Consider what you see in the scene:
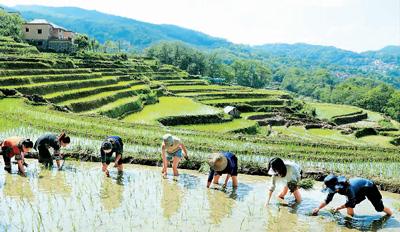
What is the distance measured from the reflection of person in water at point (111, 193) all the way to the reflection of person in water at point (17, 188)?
1.52 meters

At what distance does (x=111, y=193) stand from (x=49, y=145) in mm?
2627

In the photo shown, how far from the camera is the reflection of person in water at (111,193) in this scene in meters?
8.49

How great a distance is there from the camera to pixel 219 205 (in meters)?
8.86

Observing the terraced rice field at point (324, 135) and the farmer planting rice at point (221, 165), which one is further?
the terraced rice field at point (324, 135)

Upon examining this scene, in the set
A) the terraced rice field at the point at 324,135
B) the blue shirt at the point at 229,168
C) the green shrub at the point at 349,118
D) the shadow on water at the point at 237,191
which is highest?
the blue shirt at the point at 229,168

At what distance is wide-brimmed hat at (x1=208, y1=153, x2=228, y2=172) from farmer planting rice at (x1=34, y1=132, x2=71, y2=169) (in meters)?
3.77

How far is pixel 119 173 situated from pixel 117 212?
3079 mm

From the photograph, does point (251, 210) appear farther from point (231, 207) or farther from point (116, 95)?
point (116, 95)

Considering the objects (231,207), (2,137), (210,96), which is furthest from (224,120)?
(231,207)

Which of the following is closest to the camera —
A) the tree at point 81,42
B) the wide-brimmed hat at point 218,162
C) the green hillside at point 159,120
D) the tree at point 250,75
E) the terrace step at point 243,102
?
the wide-brimmed hat at point 218,162

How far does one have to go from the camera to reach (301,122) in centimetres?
4656

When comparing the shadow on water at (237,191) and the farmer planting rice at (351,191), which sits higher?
the farmer planting rice at (351,191)

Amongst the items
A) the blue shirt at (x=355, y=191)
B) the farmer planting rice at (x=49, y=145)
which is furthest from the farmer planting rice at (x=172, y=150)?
the blue shirt at (x=355, y=191)

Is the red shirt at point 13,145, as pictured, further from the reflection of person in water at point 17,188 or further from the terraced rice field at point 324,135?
the terraced rice field at point 324,135
